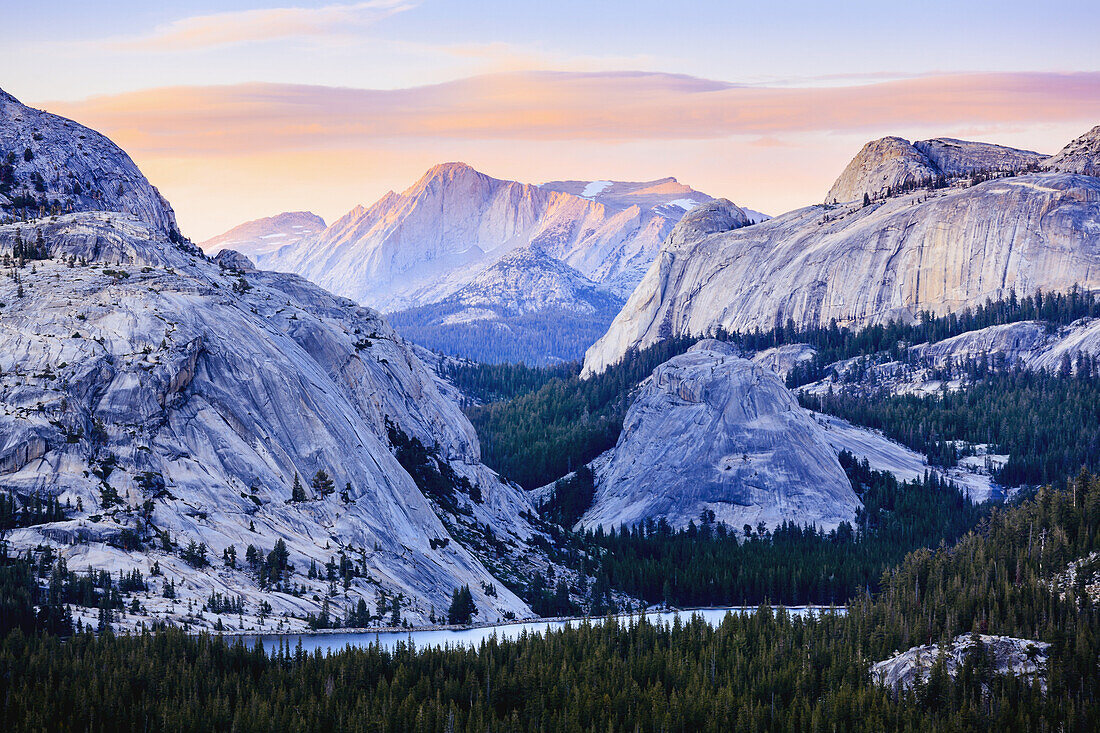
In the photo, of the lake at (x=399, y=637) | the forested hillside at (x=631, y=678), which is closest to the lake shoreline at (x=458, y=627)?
the lake at (x=399, y=637)

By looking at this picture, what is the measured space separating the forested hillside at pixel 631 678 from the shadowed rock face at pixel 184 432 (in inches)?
582

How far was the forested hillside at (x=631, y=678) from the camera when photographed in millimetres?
110688

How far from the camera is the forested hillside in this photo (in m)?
111

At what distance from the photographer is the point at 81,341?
505 feet

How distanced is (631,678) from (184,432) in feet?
184

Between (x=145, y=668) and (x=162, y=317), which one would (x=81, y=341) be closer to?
(x=162, y=317)

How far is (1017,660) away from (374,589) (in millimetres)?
63005

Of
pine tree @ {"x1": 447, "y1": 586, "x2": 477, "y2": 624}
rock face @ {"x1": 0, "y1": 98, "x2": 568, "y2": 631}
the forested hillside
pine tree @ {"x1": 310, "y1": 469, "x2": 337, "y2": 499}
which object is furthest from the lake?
pine tree @ {"x1": 310, "y1": 469, "x2": 337, "y2": 499}

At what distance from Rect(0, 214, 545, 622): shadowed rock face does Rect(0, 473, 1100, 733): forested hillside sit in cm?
1478

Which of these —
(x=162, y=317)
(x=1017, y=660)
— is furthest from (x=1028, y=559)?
(x=162, y=317)

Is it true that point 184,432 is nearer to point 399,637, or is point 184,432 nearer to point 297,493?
point 297,493

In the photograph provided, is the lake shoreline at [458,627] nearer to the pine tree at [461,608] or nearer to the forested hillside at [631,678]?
the pine tree at [461,608]

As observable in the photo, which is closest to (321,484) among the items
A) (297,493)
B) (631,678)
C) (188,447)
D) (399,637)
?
(297,493)

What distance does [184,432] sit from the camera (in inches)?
5989
